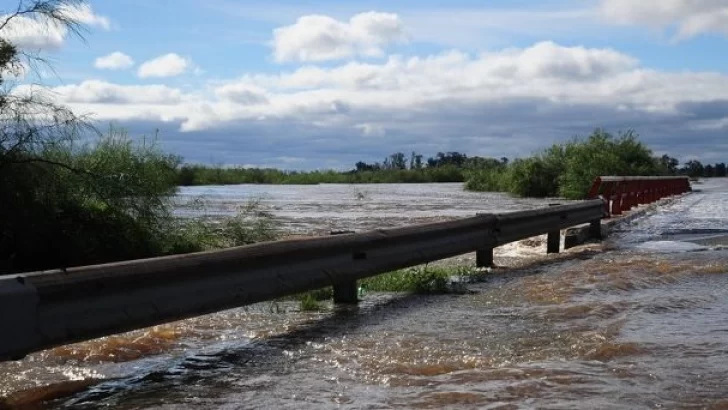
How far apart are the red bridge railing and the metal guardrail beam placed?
37.2 feet

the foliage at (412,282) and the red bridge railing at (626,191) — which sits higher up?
the red bridge railing at (626,191)

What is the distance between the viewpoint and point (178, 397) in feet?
17.4

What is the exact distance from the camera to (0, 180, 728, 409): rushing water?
17.2 ft

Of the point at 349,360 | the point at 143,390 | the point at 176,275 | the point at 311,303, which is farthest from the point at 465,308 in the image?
the point at 143,390

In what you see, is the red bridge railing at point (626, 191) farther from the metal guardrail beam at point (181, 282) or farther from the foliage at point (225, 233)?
the metal guardrail beam at point (181, 282)

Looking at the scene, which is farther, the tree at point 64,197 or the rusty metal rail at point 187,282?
the tree at point 64,197

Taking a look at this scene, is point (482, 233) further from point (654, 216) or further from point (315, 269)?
point (654, 216)

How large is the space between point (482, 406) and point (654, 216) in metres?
21.9

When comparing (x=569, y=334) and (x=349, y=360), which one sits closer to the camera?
(x=349, y=360)

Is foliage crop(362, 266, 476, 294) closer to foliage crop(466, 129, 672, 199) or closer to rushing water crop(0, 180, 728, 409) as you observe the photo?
rushing water crop(0, 180, 728, 409)

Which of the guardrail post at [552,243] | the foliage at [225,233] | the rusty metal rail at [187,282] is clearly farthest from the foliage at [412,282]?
the guardrail post at [552,243]

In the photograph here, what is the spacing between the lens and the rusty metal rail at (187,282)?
5.10 m

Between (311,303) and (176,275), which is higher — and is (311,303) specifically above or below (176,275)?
below

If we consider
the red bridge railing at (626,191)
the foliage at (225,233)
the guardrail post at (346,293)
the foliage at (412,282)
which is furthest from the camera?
the red bridge railing at (626,191)
